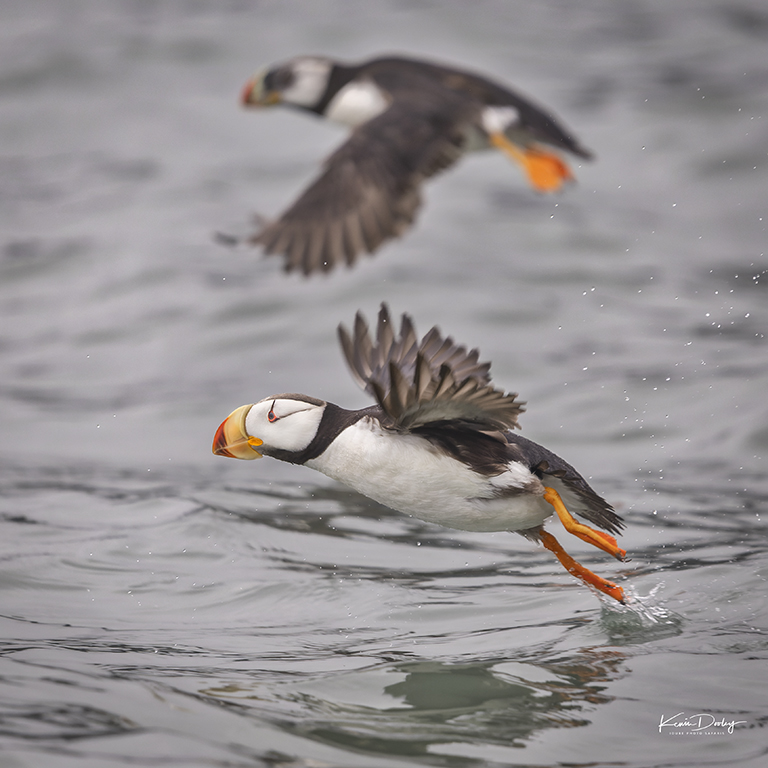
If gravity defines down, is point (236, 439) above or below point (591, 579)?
above

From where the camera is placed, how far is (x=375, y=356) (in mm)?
4855

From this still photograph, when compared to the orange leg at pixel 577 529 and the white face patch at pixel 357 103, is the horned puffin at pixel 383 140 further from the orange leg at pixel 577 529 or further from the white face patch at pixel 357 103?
the orange leg at pixel 577 529

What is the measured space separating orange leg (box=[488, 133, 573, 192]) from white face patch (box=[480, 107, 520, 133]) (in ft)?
0.42

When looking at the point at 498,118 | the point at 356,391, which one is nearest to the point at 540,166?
the point at 498,118

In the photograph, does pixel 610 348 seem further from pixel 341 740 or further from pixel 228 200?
pixel 341 740

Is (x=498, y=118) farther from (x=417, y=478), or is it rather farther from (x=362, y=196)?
(x=417, y=478)

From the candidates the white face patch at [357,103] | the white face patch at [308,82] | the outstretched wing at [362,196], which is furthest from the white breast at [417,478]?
the white face patch at [308,82]

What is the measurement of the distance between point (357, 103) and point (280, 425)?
10.7ft

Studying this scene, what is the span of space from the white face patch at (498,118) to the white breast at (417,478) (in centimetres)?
294

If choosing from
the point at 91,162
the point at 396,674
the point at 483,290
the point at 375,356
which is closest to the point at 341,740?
the point at 396,674

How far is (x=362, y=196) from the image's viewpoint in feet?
17.4

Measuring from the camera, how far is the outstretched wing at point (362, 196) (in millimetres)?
5094

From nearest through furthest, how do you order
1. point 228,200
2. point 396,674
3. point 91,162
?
point 396,674 → point 228,200 → point 91,162

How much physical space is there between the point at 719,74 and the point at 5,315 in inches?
379
